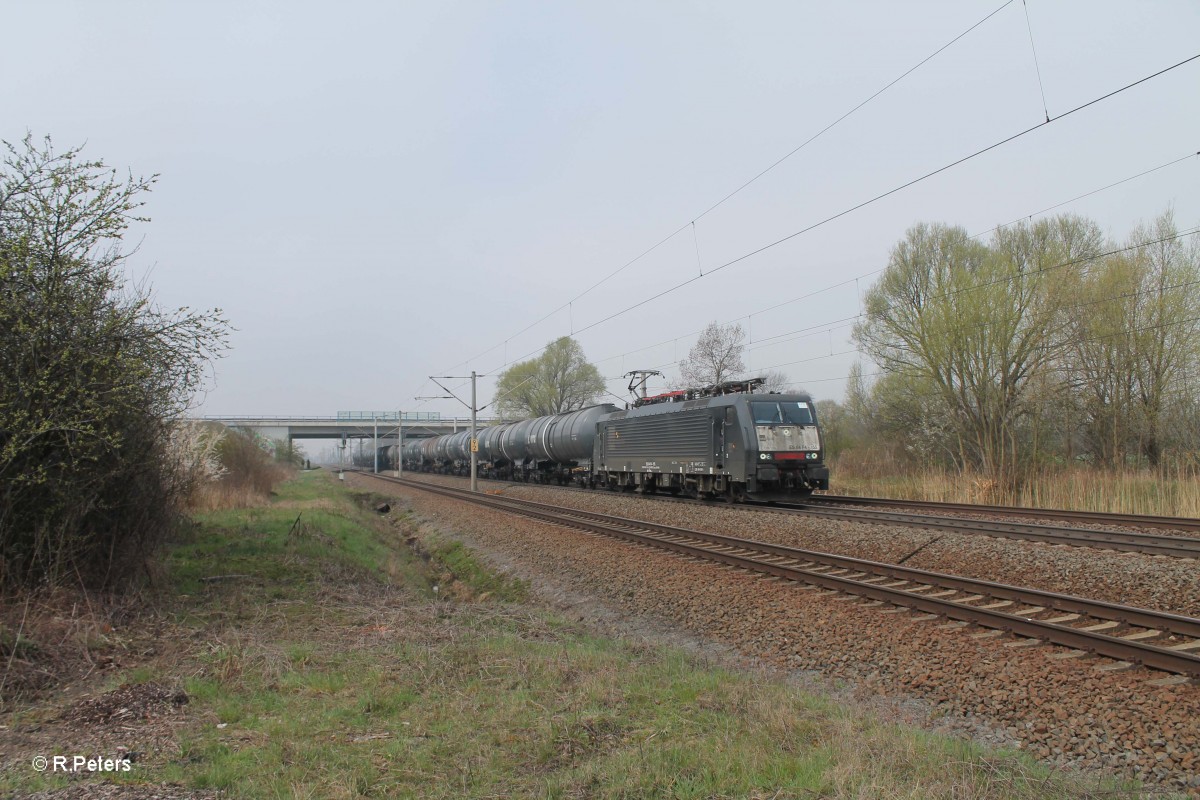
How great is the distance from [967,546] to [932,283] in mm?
19547

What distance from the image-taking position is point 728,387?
20453mm

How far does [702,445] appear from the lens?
20.0 meters

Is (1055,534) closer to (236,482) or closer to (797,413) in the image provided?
(797,413)

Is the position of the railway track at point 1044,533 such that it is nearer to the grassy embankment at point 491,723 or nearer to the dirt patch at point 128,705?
the grassy embankment at point 491,723

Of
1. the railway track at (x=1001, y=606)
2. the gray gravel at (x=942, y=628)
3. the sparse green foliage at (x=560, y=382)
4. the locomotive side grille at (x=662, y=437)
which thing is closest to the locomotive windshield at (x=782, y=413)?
the locomotive side grille at (x=662, y=437)

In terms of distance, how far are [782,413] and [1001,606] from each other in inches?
445

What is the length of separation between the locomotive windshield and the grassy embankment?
1112 cm

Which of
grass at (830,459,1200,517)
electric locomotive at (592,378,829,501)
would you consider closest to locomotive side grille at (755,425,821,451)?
electric locomotive at (592,378,829,501)

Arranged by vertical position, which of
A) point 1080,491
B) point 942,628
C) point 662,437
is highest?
point 662,437

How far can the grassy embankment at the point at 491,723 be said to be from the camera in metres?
3.69

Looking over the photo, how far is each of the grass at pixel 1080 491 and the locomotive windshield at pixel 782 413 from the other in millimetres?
5710

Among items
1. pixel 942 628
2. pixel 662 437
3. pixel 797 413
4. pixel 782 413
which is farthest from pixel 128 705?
pixel 662 437

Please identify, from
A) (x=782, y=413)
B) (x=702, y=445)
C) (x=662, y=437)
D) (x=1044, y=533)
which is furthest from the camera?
(x=662, y=437)

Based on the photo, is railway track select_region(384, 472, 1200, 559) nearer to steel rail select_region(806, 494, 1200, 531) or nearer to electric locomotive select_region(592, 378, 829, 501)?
steel rail select_region(806, 494, 1200, 531)
